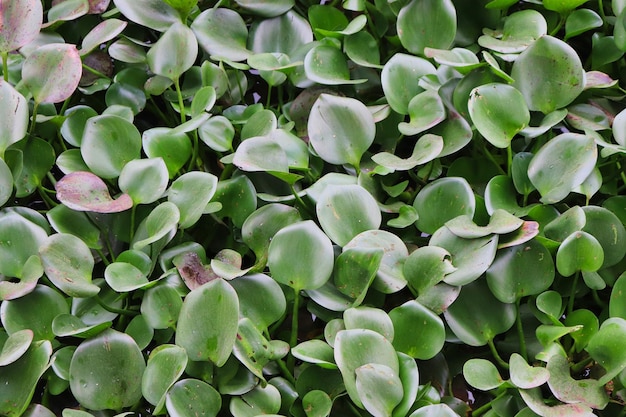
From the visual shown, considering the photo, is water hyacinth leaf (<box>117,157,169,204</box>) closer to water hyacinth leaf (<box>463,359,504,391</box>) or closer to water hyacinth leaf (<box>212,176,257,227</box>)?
water hyacinth leaf (<box>212,176,257,227</box>)

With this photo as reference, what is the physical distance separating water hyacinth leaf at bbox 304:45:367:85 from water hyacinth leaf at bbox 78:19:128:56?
0.20 metres

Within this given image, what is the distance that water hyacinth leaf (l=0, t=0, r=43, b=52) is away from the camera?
0.75 m

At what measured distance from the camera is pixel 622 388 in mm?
596

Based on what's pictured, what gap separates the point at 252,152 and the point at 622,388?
1.23ft

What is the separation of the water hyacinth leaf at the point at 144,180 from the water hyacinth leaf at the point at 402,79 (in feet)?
0.78

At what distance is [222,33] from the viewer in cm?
82

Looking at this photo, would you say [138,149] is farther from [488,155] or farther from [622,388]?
[622,388]

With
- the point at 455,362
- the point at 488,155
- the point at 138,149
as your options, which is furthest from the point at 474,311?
the point at 138,149

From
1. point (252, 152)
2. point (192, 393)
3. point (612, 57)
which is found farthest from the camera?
point (612, 57)

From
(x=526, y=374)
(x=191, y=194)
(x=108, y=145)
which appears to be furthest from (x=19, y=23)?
(x=526, y=374)

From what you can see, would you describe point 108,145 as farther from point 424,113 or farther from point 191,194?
point 424,113

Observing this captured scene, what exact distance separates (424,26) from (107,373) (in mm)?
478

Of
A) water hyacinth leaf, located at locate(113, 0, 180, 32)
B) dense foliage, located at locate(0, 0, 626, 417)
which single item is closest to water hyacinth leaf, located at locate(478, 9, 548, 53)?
dense foliage, located at locate(0, 0, 626, 417)

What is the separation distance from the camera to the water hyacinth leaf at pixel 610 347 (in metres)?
0.57
